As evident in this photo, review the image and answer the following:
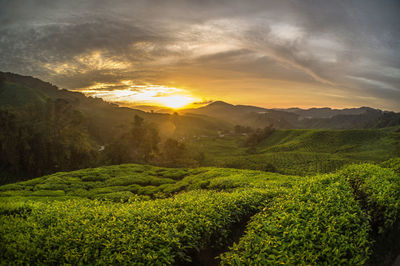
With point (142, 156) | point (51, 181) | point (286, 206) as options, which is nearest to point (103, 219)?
point (286, 206)

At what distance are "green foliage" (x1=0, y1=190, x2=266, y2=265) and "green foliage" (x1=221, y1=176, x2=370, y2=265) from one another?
164cm

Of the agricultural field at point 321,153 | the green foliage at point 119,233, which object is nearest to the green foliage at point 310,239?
the green foliage at point 119,233

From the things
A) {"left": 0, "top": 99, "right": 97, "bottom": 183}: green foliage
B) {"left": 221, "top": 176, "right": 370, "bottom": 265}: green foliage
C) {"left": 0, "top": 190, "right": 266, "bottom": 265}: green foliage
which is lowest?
{"left": 0, "top": 99, "right": 97, "bottom": 183}: green foliage

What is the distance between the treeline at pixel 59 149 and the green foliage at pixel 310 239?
5936 centimetres

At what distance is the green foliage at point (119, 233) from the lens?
7.09 m

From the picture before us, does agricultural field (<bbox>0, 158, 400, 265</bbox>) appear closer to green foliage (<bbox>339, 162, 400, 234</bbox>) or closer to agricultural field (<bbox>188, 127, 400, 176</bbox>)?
green foliage (<bbox>339, 162, 400, 234</bbox>)

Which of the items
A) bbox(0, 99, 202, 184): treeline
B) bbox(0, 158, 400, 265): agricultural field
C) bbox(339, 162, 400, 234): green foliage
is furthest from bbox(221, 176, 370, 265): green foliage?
bbox(0, 99, 202, 184): treeline

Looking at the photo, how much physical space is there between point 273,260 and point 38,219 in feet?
35.8

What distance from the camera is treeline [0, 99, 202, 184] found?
63725 millimetres

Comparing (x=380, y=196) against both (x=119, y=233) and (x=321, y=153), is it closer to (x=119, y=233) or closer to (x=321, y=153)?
(x=119, y=233)

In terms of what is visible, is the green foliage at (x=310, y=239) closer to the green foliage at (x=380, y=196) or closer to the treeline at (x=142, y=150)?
the green foliage at (x=380, y=196)

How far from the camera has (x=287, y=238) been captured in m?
7.03

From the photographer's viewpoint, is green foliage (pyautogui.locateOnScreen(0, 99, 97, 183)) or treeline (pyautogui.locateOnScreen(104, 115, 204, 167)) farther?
green foliage (pyautogui.locateOnScreen(0, 99, 97, 183))

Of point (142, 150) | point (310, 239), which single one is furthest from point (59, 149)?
point (310, 239)
